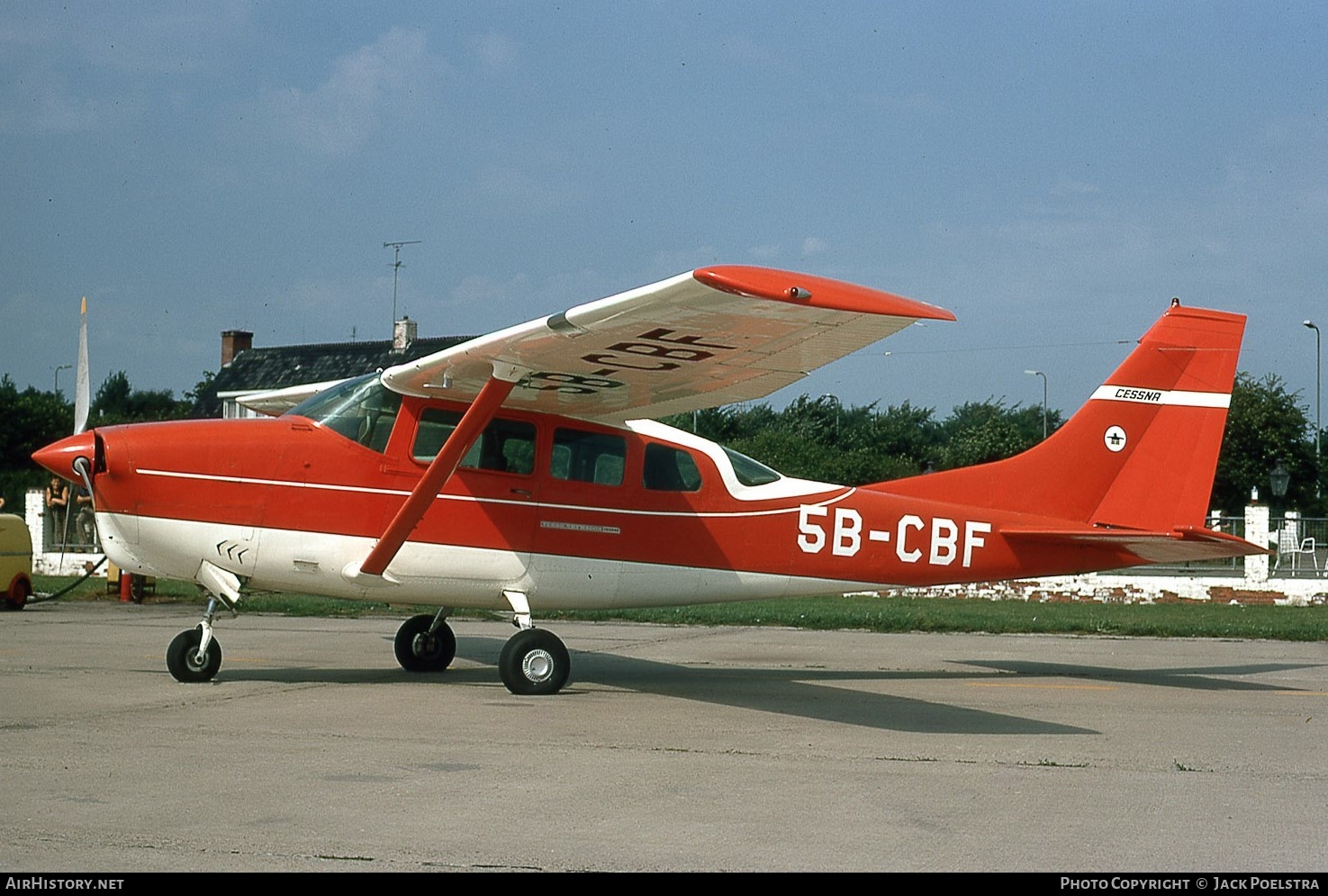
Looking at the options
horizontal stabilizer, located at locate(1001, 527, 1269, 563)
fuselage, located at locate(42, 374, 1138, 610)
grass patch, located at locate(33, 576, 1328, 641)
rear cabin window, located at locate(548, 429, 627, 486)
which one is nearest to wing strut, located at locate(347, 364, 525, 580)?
fuselage, located at locate(42, 374, 1138, 610)

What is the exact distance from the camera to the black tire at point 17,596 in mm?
18203

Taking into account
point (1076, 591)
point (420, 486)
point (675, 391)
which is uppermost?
point (675, 391)

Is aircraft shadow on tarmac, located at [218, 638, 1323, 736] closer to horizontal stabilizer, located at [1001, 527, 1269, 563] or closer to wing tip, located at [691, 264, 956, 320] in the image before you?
horizontal stabilizer, located at [1001, 527, 1269, 563]

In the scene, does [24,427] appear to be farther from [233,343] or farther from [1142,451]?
[1142,451]

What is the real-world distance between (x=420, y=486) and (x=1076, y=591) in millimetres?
17145

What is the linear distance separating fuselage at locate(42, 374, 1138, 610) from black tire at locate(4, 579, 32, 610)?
1010 centimetres

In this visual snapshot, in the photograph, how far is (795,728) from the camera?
821cm

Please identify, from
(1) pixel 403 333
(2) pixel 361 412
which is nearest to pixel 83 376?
(2) pixel 361 412

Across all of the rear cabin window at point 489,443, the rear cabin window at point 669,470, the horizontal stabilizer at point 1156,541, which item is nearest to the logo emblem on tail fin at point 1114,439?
the horizontal stabilizer at point 1156,541

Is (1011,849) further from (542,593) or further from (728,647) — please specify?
(728,647)

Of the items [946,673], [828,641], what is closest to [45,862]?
[946,673]

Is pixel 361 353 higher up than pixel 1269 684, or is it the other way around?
pixel 361 353

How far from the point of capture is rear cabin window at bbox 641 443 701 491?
34.8ft

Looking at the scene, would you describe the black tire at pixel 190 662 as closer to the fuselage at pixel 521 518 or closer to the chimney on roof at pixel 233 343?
the fuselage at pixel 521 518
